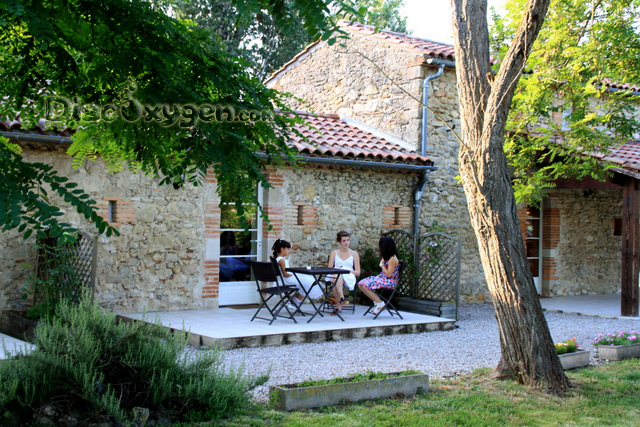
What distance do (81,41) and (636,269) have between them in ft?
31.7

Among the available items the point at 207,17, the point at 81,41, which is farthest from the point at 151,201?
the point at 207,17

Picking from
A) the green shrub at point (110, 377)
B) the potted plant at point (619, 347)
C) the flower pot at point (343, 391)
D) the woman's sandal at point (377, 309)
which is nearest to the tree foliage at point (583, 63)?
the potted plant at point (619, 347)

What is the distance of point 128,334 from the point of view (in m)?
4.77

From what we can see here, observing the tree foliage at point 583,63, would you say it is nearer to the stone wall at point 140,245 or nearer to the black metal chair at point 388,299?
the black metal chair at point 388,299

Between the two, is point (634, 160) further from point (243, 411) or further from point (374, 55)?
point (243, 411)

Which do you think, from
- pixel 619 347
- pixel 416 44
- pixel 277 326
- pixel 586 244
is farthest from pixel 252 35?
pixel 619 347

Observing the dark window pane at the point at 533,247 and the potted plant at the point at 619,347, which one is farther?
the dark window pane at the point at 533,247

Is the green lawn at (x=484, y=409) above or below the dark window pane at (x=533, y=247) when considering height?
below

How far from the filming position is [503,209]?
238 inches

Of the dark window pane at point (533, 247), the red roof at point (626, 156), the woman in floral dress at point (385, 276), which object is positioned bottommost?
the woman in floral dress at point (385, 276)

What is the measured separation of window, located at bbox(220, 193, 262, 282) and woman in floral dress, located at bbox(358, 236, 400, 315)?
6.25ft

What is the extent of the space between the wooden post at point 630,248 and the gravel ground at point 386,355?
1.20 metres

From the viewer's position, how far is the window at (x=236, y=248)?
1045cm

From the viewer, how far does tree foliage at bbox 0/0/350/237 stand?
3895mm
